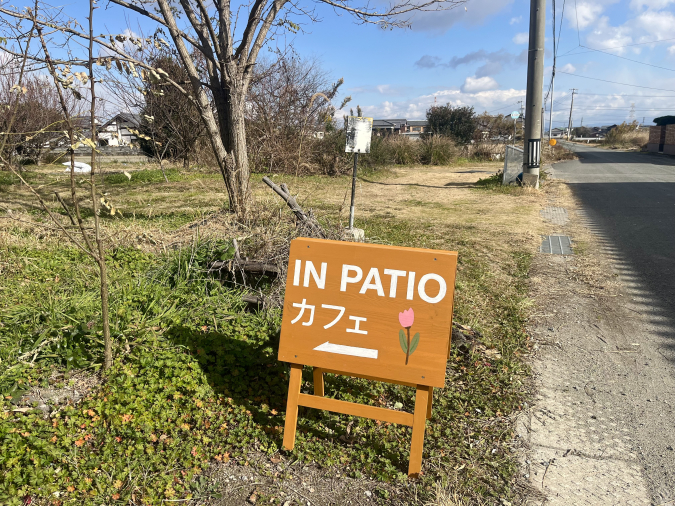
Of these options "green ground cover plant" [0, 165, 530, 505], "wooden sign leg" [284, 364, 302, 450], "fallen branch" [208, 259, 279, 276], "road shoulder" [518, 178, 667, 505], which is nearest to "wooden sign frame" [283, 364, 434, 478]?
"wooden sign leg" [284, 364, 302, 450]

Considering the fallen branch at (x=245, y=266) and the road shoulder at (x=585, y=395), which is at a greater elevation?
the fallen branch at (x=245, y=266)

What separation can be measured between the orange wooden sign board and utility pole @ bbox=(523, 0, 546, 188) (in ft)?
41.0

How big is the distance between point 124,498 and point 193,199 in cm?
992

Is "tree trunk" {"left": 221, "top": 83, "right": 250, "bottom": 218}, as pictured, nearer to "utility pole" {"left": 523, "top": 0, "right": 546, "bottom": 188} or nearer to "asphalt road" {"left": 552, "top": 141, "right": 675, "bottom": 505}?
"asphalt road" {"left": 552, "top": 141, "right": 675, "bottom": 505}

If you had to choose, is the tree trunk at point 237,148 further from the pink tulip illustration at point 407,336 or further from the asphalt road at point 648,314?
the asphalt road at point 648,314

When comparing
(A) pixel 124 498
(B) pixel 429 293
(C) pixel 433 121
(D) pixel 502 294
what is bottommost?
(A) pixel 124 498

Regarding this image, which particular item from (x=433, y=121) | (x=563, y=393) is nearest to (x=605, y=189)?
(x=563, y=393)

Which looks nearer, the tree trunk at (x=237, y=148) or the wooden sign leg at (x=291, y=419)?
the wooden sign leg at (x=291, y=419)

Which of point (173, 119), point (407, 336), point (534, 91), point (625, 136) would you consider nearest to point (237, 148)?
point (407, 336)

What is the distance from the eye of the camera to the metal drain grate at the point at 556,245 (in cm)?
694

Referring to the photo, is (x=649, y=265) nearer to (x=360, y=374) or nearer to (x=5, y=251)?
(x=360, y=374)

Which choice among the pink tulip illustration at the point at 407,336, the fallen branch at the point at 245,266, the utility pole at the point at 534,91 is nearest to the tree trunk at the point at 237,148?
the fallen branch at the point at 245,266

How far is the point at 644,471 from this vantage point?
97.1 inches

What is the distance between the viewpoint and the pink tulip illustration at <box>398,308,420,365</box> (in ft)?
8.19
